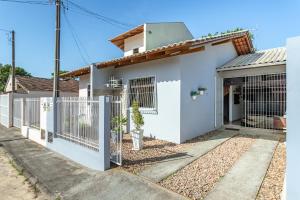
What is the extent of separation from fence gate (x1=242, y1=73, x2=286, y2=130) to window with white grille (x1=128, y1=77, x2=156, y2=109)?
542cm

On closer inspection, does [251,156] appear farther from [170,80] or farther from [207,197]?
[170,80]

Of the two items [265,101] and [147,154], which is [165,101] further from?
[265,101]

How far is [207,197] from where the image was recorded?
4.09 meters

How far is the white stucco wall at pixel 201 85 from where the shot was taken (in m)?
8.55

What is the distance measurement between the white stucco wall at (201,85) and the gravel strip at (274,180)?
3.49m

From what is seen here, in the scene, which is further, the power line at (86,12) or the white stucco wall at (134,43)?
the white stucco wall at (134,43)

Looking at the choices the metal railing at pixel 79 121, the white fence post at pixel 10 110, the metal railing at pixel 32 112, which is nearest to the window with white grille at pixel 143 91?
the metal railing at pixel 79 121

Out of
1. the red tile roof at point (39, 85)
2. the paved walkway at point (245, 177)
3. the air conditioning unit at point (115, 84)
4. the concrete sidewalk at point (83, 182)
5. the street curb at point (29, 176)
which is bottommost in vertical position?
the street curb at point (29, 176)

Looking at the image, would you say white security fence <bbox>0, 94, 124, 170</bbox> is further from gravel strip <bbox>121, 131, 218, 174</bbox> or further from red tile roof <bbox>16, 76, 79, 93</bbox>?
red tile roof <bbox>16, 76, 79, 93</bbox>

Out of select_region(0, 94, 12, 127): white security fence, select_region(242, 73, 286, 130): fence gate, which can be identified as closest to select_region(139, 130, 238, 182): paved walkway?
select_region(242, 73, 286, 130): fence gate

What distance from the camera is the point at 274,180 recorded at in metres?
4.72


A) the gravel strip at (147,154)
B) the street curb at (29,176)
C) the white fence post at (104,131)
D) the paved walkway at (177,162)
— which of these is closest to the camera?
the street curb at (29,176)

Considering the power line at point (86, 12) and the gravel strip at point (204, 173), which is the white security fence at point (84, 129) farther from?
the power line at point (86, 12)

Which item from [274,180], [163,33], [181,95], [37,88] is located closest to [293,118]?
[274,180]
